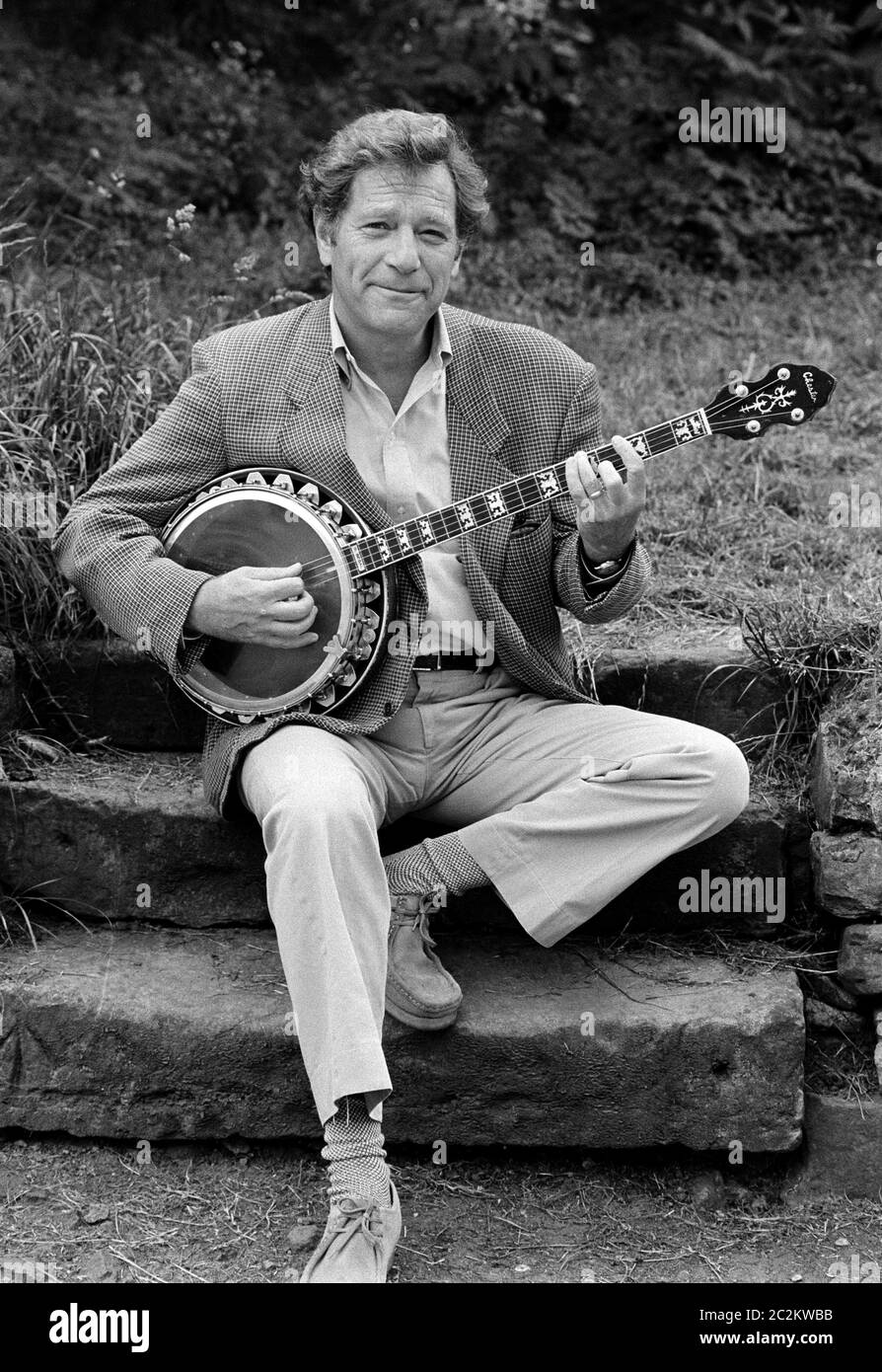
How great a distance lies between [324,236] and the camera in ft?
9.91

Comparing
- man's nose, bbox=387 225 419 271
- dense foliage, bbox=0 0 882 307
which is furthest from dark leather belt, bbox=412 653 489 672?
dense foliage, bbox=0 0 882 307

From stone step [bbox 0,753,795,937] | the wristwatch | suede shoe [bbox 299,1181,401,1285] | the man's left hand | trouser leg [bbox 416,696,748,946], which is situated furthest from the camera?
stone step [bbox 0,753,795,937]

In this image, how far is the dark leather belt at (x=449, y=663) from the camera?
3.04m

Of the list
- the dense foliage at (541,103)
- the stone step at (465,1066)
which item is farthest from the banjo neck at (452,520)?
the dense foliage at (541,103)

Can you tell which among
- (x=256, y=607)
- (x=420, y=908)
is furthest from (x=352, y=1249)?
(x=256, y=607)

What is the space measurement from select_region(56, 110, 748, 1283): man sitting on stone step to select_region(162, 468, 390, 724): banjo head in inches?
1.8

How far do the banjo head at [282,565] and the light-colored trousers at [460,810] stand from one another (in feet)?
0.35

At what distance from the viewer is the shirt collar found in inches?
118

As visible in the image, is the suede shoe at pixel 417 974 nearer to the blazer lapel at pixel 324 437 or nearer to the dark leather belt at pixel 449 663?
the dark leather belt at pixel 449 663

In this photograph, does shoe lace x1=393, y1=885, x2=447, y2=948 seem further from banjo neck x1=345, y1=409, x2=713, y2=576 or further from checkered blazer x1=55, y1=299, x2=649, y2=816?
banjo neck x1=345, y1=409, x2=713, y2=576

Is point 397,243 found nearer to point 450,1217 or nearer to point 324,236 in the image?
point 324,236

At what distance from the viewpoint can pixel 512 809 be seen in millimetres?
2875

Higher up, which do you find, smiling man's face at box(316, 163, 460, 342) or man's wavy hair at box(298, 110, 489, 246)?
man's wavy hair at box(298, 110, 489, 246)

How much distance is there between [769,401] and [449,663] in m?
0.79
